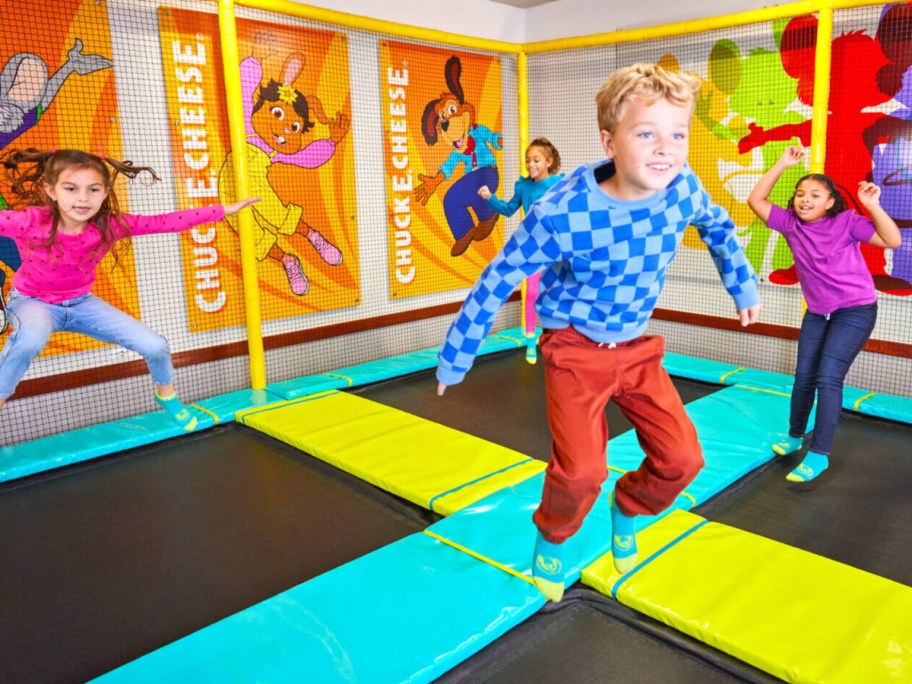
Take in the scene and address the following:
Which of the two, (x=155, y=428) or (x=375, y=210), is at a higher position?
(x=375, y=210)

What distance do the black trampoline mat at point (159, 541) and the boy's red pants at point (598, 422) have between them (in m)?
1.04

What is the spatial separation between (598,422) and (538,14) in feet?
15.1

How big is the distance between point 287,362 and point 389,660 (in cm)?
301

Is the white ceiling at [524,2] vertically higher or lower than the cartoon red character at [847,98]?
higher

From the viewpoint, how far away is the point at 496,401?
14.1ft

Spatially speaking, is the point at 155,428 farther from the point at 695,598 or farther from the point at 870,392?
the point at 870,392

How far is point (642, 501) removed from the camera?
1.99 metres

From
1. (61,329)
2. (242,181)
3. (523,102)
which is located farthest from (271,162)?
(523,102)

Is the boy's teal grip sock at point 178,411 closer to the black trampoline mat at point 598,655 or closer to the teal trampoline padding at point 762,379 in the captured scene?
the black trampoline mat at point 598,655

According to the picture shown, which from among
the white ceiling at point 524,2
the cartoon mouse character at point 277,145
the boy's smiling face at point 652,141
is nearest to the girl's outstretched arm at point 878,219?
the boy's smiling face at point 652,141

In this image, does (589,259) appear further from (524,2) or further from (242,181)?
(524,2)

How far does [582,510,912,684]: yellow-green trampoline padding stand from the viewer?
75.0 inches

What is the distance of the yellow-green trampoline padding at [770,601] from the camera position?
190 cm

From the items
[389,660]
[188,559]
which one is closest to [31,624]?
[188,559]
